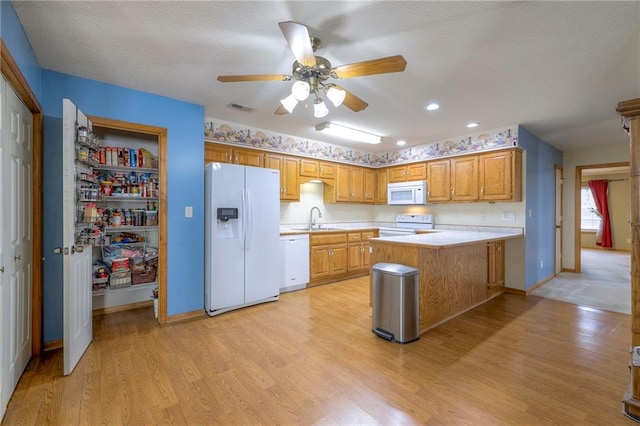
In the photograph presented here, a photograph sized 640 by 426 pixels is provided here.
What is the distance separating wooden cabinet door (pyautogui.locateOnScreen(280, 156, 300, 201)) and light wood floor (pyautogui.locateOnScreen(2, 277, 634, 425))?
2016 millimetres

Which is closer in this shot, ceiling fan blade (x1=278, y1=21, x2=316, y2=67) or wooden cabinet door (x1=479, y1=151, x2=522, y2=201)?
ceiling fan blade (x1=278, y1=21, x2=316, y2=67)

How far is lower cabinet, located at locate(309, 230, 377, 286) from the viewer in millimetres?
4605

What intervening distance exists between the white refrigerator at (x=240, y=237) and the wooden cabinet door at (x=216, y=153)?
438 millimetres

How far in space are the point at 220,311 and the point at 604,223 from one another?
438 inches

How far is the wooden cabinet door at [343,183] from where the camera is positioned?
17.5 ft

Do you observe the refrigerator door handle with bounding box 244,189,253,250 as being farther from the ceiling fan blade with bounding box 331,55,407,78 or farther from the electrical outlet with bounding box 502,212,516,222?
the electrical outlet with bounding box 502,212,516,222

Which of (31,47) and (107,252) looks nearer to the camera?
(31,47)

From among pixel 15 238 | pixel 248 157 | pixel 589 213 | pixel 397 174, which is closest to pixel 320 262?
pixel 248 157

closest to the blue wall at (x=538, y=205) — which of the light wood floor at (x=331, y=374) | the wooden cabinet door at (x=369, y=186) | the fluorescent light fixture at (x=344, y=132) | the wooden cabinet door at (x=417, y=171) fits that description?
the light wood floor at (x=331, y=374)

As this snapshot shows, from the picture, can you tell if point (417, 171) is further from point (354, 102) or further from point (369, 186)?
point (354, 102)

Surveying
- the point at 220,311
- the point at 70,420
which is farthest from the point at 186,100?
the point at 70,420

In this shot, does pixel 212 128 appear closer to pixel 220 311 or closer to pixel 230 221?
pixel 230 221

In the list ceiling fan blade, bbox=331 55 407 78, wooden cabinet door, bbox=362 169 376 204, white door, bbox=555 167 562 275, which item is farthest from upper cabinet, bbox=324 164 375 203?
white door, bbox=555 167 562 275

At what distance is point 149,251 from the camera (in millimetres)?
3688
